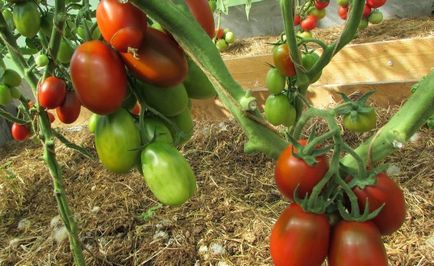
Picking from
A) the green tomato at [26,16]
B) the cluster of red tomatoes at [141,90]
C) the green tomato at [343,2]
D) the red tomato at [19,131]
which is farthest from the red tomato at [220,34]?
the cluster of red tomatoes at [141,90]

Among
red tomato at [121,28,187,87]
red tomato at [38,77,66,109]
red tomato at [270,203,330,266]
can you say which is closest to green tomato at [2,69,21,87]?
red tomato at [38,77,66,109]

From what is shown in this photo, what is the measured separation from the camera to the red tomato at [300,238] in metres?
0.51

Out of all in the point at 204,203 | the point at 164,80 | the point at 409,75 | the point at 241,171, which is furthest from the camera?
the point at 409,75

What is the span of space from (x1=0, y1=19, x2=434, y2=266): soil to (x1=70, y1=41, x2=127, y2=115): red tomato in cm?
100

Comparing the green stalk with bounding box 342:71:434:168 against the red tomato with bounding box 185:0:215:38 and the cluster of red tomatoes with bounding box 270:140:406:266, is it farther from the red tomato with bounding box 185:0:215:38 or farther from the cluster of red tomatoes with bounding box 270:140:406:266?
the red tomato with bounding box 185:0:215:38

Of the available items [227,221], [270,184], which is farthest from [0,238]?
[270,184]

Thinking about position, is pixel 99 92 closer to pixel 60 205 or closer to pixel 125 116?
pixel 125 116

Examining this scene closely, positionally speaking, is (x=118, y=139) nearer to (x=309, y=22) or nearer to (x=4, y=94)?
(x=4, y=94)

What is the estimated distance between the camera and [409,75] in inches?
84.3

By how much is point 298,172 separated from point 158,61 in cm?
20

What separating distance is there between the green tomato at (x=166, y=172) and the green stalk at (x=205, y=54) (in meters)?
0.13

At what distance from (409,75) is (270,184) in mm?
925

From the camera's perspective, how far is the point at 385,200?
1.64ft

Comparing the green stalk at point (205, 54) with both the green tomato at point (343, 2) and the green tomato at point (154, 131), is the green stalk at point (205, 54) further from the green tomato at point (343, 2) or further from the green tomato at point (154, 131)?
the green tomato at point (343, 2)
